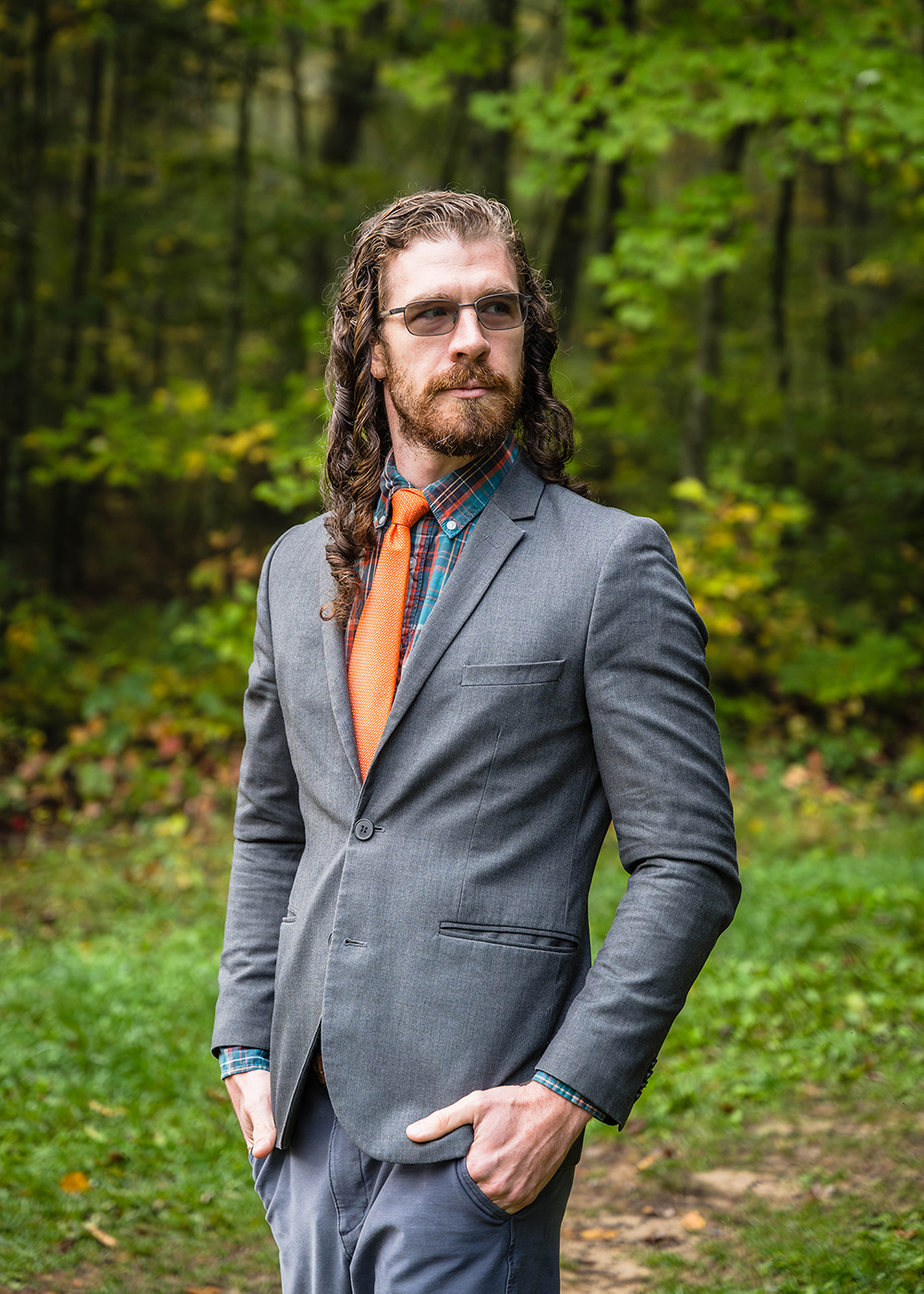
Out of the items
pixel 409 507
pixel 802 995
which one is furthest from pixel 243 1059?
pixel 802 995

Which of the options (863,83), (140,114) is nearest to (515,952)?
(863,83)

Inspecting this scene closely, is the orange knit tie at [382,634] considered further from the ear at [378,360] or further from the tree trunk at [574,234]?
the tree trunk at [574,234]

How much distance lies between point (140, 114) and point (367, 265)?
12.7 m

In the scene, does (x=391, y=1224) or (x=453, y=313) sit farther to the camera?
(x=453, y=313)

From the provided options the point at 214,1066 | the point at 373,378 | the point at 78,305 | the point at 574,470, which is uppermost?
the point at 373,378

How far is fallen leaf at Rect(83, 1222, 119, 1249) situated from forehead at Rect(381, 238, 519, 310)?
3.02 metres

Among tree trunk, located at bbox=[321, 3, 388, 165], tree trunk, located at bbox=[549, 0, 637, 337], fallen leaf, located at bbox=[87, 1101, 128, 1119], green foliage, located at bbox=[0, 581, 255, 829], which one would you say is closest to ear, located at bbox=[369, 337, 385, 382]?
fallen leaf, located at bbox=[87, 1101, 128, 1119]

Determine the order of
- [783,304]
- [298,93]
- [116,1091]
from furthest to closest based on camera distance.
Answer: [298,93], [783,304], [116,1091]

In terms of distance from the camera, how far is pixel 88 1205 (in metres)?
3.63

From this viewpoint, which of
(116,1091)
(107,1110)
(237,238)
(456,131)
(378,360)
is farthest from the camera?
(456,131)

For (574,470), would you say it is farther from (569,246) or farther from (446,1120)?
(446,1120)

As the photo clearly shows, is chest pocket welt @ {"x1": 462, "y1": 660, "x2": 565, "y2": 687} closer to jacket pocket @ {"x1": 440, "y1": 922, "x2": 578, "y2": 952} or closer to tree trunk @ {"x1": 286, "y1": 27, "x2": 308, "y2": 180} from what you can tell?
jacket pocket @ {"x1": 440, "y1": 922, "x2": 578, "y2": 952}

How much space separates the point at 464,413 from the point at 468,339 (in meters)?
0.12

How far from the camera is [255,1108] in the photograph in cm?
192
